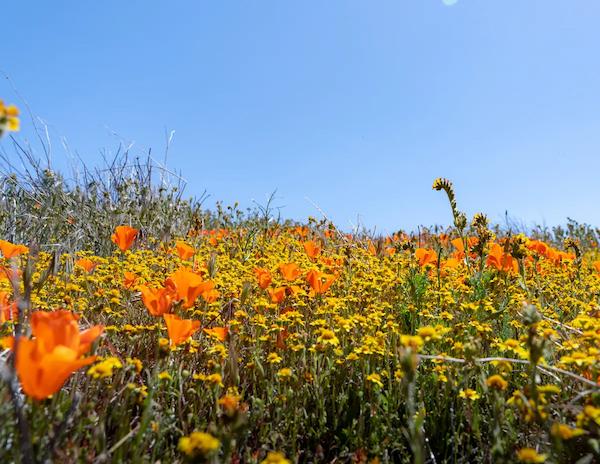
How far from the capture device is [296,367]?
2.64 m

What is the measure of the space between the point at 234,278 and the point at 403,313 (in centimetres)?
143

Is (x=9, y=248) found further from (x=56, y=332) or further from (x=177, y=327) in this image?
(x=56, y=332)

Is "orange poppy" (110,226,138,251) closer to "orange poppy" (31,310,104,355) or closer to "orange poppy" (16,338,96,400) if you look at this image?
"orange poppy" (31,310,104,355)

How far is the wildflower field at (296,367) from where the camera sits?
4.72ft

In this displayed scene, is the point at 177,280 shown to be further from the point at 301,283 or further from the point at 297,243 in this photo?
the point at 297,243

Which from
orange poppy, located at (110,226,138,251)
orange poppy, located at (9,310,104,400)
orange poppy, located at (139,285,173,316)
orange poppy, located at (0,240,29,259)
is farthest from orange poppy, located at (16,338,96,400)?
orange poppy, located at (110,226,138,251)

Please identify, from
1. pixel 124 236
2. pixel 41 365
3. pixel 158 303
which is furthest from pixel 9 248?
pixel 41 365

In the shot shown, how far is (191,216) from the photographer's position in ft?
22.9

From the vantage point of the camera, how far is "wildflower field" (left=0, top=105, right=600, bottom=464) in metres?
1.44

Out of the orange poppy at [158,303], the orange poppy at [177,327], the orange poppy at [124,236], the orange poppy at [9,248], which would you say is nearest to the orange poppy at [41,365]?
the orange poppy at [177,327]

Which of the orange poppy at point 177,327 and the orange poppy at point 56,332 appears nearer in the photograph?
the orange poppy at point 56,332

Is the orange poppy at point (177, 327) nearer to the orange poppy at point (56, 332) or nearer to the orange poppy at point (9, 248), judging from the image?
the orange poppy at point (56, 332)

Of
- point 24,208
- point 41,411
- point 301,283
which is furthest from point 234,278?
point 24,208

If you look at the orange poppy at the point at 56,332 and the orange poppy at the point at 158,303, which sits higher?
the orange poppy at the point at 158,303
